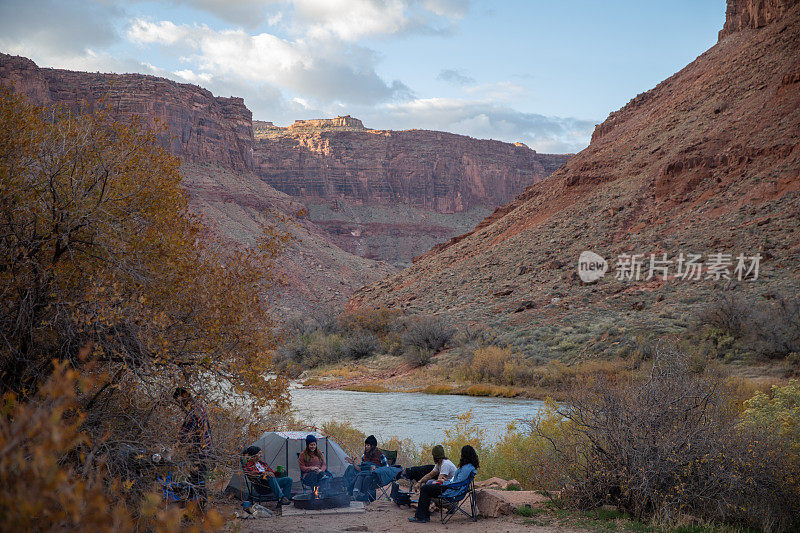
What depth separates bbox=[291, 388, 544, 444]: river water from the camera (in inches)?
705

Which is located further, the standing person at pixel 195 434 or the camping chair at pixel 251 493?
the camping chair at pixel 251 493

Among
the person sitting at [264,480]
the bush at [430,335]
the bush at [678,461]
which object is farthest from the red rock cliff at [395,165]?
the bush at [678,461]

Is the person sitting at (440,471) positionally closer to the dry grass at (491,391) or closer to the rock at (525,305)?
the dry grass at (491,391)

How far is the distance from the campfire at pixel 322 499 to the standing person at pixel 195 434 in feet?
6.91

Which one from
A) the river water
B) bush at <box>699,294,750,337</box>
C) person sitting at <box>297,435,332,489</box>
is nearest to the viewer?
person sitting at <box>297,435,332,489</box>

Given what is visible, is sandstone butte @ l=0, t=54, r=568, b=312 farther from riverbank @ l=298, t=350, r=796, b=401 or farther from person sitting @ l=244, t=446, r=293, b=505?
person sitting @ l=244, t=446, r=293, b=505

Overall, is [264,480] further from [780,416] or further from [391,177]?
[391,177]

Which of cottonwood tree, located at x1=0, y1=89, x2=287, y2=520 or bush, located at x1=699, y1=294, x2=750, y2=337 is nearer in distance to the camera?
cottonwood tree, located at x1=0, y1=89, x2=287, y2=520

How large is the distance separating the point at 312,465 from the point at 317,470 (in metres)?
0.39

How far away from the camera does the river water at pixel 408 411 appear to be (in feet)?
58.7

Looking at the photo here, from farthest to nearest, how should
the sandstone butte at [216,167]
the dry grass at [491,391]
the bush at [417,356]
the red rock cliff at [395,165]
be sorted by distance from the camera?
the red rock cliff at [395,165]
the sandstone butte at [216,167]
the bush at [417,356]
the dry grass at [491,391]

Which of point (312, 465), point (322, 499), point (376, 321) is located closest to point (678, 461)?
point (322, 499)

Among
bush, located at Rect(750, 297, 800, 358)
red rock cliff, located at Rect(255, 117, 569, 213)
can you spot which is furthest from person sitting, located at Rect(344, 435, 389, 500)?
red rock cliff, located at Rect(255, 117, 569, 213)

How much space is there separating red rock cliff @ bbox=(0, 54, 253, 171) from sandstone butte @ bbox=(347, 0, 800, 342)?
42468 mm
